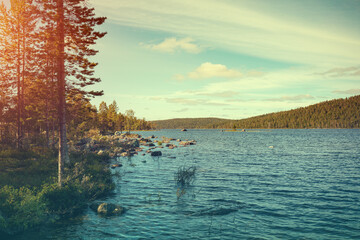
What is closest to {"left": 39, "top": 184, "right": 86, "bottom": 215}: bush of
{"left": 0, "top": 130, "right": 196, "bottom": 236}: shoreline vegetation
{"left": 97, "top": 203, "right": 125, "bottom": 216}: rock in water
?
{"left": 0, "top": 130, "right": 196, "bottom": 236}: shoreline vegetation

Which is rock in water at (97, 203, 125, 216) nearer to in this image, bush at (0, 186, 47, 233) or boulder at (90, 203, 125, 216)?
boulder at (90, 203, 125, 216)

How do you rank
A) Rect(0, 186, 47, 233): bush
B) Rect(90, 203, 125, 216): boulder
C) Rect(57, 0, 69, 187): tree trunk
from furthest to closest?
Rect(57, 0, 69, 187): tree trunk
Rect(90, 203, 125, 216): boulder
Rect(0, 186, 47, 233): bush

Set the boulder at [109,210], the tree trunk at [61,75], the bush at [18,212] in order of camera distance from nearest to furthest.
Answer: the bush at [18,212] < the boulder at [109,210] < the tree trunk at [61,75]

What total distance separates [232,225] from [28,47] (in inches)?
1275

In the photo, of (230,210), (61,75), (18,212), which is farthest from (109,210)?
(61,75)

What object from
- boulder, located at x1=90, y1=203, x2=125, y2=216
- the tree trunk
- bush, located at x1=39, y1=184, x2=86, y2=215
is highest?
the tree trunk

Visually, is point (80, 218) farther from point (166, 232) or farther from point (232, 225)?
point (232, 225)

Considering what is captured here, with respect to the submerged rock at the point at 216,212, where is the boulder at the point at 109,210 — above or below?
above

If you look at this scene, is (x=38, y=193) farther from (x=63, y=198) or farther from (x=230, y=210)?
(x=230, y=210)

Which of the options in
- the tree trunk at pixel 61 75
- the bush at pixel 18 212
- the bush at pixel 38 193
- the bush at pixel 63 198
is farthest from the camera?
the tree trunk at pixel 61 75

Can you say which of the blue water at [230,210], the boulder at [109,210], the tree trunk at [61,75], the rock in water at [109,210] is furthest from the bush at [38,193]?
the tree trunk at [61,75]

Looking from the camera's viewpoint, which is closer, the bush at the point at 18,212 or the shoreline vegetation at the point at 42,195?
the bush at the point at 18,212

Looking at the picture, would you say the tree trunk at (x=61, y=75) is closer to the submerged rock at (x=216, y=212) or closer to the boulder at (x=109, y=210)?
the boulder at (x=109, y=210)

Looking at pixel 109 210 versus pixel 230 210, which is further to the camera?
pixel 230 210
